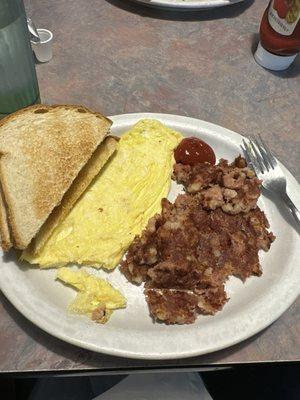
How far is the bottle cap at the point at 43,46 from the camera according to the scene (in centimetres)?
204

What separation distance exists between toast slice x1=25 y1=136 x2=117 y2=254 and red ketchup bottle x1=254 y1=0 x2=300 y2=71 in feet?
3.37

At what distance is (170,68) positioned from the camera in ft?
7.17

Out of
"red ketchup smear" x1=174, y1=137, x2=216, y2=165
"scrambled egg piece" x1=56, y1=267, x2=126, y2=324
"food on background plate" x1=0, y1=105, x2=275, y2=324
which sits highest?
"red ketchup smear" x1=174, y1=137, x2=216, y2=165

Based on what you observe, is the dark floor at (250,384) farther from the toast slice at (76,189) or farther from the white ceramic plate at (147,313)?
the toast slice at (76,189)

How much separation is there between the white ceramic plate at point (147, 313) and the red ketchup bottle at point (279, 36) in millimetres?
1039

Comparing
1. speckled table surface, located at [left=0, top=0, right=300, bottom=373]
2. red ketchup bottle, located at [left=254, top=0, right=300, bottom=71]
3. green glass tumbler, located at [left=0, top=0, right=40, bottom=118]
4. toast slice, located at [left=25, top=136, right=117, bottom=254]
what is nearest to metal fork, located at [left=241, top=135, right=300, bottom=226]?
speckled table surface, located at [left=0, top=0, right=300, bottom=373]

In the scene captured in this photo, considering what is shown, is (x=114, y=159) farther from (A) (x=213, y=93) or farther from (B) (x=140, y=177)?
(A) (x=213, y=93)

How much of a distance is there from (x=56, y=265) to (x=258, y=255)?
0.71m

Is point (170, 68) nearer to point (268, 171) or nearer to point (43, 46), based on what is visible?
point (43, 46)

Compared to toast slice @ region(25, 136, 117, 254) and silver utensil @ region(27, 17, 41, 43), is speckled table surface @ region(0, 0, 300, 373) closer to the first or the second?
silver utensil @ region(27, 17, 41, 43)

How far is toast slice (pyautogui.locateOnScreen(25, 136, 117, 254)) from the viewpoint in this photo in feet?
4.37

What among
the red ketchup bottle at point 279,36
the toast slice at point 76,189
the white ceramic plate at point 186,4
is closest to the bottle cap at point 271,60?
the red ketchup bottle at point 279,36

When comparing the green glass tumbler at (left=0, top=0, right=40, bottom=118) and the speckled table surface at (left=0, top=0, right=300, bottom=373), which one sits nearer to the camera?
the green glass tumbler at (left=0, top=0, right=40, bottom=118)

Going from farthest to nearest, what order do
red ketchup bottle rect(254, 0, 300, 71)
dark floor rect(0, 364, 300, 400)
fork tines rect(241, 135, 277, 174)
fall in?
1. red ketchup bottle rect(254, 0, 300, 71)
2. dark floor rect(0, 364, 300, 400)
3. fork tines rect(241, 135, 277, 174)
